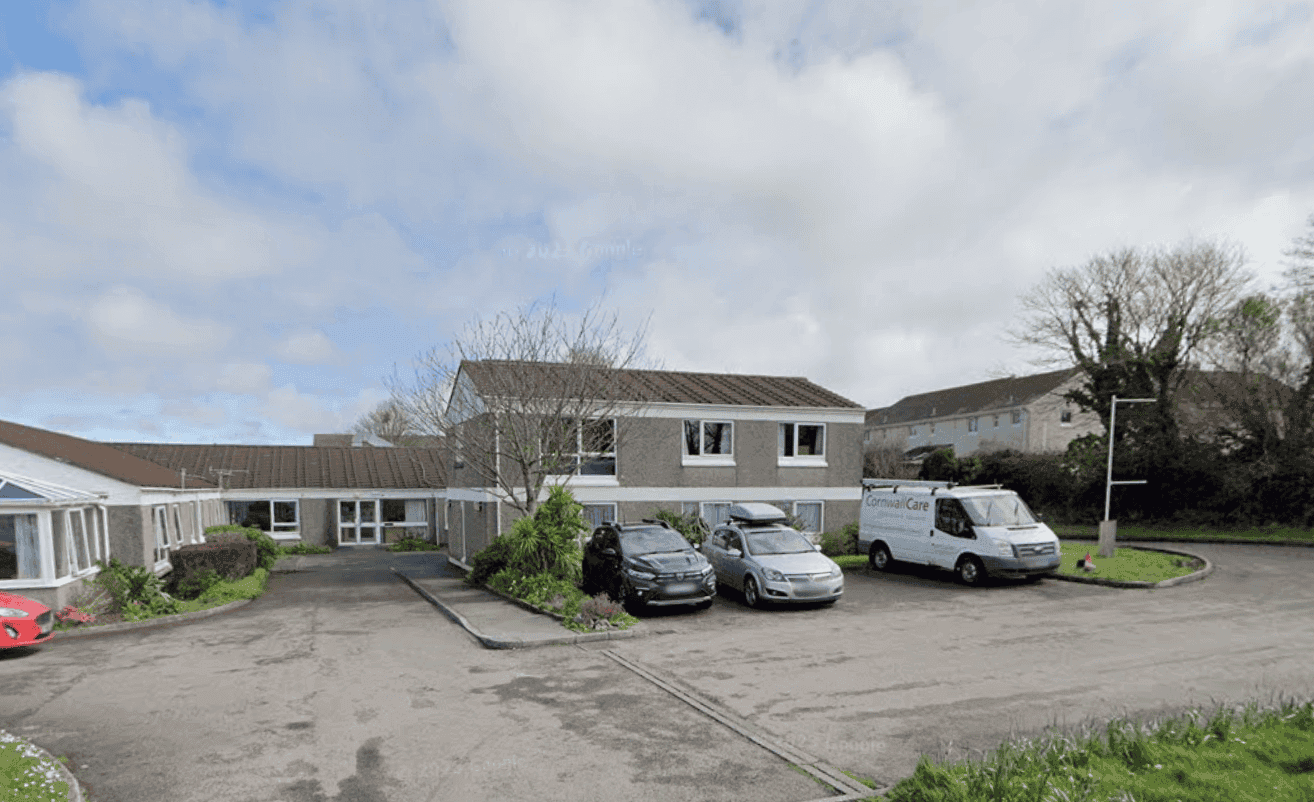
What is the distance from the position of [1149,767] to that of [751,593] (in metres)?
9.47

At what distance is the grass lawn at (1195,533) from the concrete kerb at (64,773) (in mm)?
32077

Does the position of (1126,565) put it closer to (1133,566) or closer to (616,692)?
(1133,566)

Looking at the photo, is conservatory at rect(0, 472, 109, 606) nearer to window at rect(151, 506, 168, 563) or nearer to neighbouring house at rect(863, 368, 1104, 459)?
window at rect(151, 506, 168, 563)

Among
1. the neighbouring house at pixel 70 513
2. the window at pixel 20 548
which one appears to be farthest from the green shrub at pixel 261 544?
the window at pixel 20 548

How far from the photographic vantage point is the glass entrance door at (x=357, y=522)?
36.5 metres

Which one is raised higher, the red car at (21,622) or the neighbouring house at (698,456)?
the neighbouring house at (698,456)

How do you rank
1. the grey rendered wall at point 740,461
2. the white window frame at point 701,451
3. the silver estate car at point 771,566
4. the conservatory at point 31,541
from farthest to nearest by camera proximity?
the white window frame at point 701,451
the grey rendered wall at point 740,461
the silver estate car at point 771,566
the conservatory at point 31,541

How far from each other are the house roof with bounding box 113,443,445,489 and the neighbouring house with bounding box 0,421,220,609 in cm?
1184

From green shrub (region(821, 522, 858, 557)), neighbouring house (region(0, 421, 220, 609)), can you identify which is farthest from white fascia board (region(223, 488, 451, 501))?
green shrub (region(821, 522, 858, 557))

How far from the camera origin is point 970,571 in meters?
17.0

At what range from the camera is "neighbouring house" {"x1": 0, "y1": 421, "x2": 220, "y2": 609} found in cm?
1415

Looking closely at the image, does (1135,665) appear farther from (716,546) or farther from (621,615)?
(716,546)

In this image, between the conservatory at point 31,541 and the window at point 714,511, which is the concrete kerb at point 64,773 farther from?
the window at point 714,511

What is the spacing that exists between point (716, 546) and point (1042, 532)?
739cm
